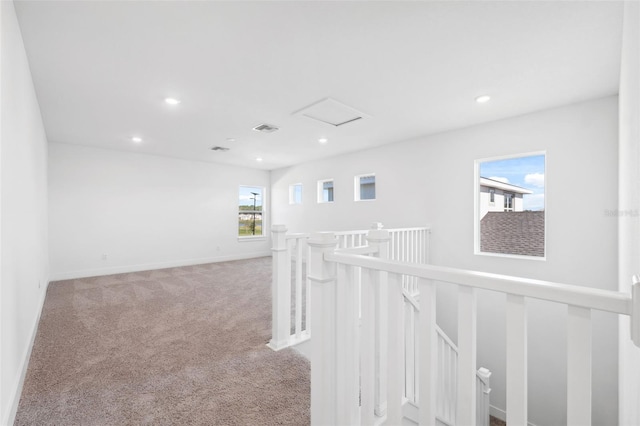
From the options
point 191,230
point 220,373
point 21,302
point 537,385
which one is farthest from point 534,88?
point 191,230

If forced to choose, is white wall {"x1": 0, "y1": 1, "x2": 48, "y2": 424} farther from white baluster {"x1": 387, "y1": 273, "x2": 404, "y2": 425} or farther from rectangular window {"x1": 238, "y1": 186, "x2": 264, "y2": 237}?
rectangular window {"x1": 238, "y1": 186, "x2": 264, "y2": 237}

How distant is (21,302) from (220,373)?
154 cm

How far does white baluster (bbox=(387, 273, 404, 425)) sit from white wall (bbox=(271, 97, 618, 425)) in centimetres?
328

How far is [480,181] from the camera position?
3.98 meters

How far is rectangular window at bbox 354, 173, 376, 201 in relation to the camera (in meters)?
5.47

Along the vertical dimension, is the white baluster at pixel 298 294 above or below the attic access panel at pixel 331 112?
below

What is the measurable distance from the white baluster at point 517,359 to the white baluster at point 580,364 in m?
0.09

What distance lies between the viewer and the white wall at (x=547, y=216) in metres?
2.95

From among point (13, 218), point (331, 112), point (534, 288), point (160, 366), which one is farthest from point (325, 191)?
point (534, 288)

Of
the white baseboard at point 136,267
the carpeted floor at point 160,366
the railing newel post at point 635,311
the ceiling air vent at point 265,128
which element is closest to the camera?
the railing newel post at point 635,311

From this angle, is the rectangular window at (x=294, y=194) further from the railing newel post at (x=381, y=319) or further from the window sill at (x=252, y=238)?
the railing newel post at (x=381, y=319)

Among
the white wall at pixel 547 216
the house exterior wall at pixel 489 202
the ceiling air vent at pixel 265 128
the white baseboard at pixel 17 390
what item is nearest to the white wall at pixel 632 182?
the white wall at pixel 547 216

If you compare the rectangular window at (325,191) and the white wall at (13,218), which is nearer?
the white wall at (13,218)

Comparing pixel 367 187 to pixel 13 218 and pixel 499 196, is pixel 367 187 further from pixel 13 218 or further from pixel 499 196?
pixel 13 218
